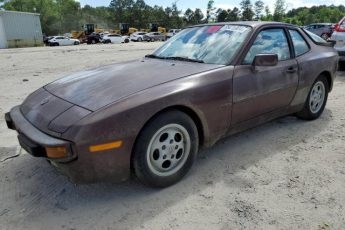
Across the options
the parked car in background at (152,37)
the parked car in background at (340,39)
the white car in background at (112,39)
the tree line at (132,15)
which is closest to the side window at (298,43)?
the parked car in background at (340,39)

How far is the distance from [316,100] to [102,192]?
3.31m

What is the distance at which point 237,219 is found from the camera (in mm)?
2436

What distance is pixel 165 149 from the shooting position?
2781 mm

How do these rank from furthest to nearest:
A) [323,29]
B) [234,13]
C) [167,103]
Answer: [234,13] < [323,29] < [167,103]

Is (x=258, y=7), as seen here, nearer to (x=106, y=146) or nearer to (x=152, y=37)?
(x=152, y=37)

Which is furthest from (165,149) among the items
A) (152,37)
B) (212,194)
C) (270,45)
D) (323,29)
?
(152,37)

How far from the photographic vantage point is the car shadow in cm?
246

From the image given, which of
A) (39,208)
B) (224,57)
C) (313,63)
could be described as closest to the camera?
(39,208)

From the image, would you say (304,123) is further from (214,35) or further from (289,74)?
(214,35)

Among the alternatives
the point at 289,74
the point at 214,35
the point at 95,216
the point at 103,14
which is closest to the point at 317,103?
the point at 289,74

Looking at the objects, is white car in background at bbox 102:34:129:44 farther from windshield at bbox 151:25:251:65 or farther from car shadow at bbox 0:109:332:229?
car shadow at bbox 0:109:332:229

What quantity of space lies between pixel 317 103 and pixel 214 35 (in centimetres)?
202

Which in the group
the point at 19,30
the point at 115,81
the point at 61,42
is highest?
the point at 115,81

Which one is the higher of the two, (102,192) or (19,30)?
(102,192)
